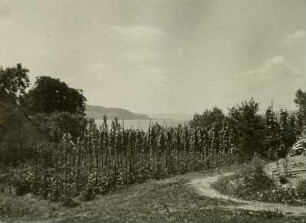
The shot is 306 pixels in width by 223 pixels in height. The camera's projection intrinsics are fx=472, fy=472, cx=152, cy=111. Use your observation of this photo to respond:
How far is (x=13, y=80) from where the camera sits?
46.1 meters

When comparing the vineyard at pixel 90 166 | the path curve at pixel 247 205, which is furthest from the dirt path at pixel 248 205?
the vineyard at pixel 90 166

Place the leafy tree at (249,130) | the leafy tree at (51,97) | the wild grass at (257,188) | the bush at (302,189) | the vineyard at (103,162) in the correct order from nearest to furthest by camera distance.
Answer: the bush at (302,189) → the wild grass at (257,188) → the vineyard at (103,162) → the leafy tree at (249,130) → the leafy tree at (51,97)

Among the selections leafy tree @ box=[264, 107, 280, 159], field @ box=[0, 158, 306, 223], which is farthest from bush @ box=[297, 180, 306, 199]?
leafy tree @ box=[264, 107, 280, 159]

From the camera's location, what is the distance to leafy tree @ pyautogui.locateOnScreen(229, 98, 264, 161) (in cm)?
Result: 3450

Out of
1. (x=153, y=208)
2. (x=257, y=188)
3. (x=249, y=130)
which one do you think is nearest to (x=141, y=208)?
(x=153, y=208)

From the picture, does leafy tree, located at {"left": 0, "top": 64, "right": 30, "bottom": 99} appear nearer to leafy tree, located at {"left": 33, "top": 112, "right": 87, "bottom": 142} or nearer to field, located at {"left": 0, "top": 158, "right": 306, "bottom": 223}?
leafy tree, located at {"left": 33, "top": 112, "right": 87, "bottom": 142}

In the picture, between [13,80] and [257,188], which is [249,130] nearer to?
[257,188]

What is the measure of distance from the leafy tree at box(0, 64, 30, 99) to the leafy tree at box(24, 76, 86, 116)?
6.82 metres

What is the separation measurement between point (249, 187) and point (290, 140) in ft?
58.2

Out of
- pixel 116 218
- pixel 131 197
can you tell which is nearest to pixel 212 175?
pixel 131 197

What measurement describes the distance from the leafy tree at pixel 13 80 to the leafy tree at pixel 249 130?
22.1 metres

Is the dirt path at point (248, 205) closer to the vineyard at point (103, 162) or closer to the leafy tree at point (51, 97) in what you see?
the vineyard at point (103, 162)

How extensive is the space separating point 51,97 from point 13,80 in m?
10.7

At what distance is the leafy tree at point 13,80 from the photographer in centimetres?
4484
